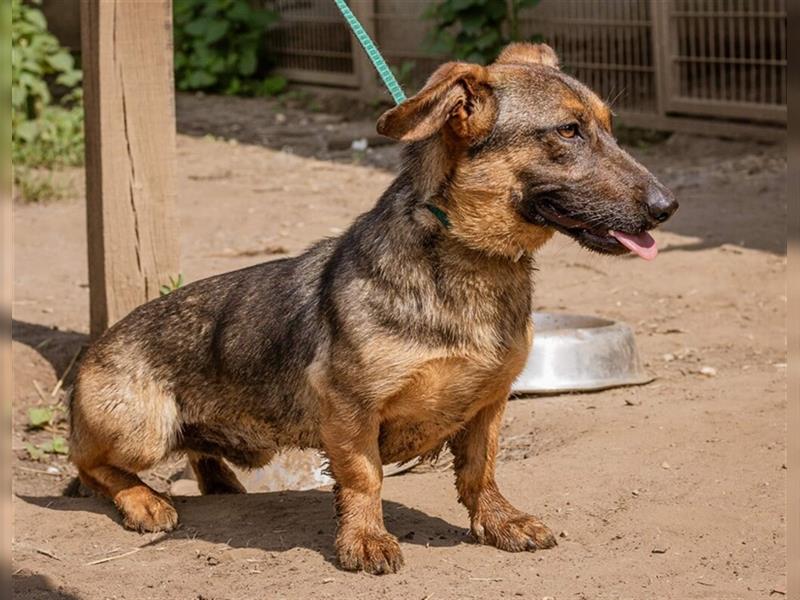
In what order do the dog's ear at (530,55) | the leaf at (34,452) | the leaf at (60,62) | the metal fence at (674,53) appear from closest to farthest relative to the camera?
the dog's ear at (530,55) → the leaf at (34,452) → the metal fence at (674,53) → the leaf at (60,62)

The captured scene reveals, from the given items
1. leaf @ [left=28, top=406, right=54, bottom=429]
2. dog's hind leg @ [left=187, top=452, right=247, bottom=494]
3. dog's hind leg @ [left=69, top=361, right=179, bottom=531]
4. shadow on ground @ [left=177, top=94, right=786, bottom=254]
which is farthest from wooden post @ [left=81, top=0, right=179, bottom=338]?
shadow on ground @ [left=177, top=94, right=786, bottom=254]

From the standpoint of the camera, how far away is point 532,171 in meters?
3.71

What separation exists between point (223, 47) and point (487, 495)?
11.7m

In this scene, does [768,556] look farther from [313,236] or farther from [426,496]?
[313,236]

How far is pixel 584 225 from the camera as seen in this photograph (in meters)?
3.70

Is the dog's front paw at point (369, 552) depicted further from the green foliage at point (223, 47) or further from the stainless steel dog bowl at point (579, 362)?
the green foliage at point (223, 47)

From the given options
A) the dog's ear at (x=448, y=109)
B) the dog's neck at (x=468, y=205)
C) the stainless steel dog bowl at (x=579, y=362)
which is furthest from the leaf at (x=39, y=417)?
the dog's ear at (x=448, y=109)

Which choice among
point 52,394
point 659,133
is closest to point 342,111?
point 659,133

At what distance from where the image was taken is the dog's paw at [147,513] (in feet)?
14.9

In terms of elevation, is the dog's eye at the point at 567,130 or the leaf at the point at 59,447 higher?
the dog's eye at the point at 567,130

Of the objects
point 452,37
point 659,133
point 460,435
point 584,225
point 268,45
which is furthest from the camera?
point 268,45

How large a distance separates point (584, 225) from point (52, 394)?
11.9ft

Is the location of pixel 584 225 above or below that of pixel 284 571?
above

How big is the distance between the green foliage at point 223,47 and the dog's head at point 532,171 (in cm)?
1130
